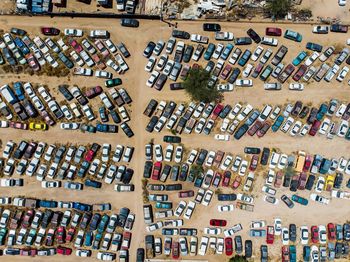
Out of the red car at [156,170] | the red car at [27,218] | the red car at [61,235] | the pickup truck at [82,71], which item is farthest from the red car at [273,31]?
the red car at [27,218]

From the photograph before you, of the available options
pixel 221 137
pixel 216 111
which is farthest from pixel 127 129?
pixel 221 137

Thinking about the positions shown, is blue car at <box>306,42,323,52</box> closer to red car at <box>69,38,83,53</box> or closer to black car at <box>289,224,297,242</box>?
black car at <box>289,224,297,242</box>

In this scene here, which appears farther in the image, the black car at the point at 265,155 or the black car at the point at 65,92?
the black car at the point at 265,155

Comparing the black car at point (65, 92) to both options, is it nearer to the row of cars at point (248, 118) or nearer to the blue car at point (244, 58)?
the row of cars at point (248, 118)

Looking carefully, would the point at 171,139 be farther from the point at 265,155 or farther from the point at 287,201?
the point at 287,201

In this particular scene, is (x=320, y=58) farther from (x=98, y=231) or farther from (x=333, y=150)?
(x=98, y=231)

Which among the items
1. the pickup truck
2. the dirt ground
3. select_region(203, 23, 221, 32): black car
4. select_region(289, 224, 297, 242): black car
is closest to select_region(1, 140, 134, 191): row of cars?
the dirt ground
